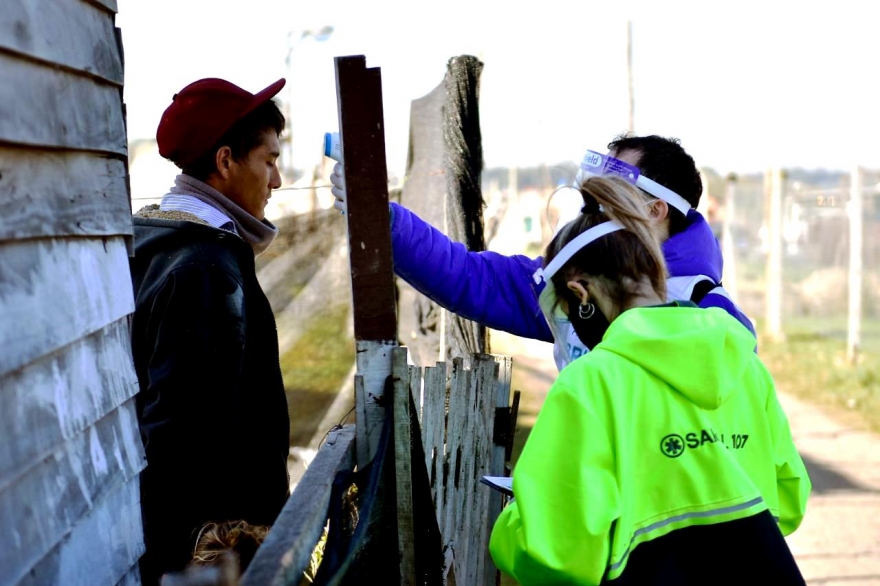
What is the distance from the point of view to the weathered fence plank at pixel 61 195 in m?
1.35

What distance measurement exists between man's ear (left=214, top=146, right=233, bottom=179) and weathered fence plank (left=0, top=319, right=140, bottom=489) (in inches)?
20.9

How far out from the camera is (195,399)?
74.3 inches

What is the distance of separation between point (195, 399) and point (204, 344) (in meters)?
0.12

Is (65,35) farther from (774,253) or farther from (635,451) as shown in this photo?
(774,253)

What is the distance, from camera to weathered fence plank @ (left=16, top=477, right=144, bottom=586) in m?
1.44

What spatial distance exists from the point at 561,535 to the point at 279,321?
4.22 meters

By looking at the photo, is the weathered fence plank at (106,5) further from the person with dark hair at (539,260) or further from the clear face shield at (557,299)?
the clear face shield at (557,299)

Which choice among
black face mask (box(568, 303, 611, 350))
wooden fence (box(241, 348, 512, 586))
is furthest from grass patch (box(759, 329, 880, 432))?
black face mask (box(568, 303, 611, 350))

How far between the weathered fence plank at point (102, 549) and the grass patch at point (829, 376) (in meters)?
8.71

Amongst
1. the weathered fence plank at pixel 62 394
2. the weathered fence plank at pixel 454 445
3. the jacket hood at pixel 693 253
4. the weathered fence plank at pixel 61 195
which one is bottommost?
the weathered fence plank at pixel 454 445

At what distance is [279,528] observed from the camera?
132 cm

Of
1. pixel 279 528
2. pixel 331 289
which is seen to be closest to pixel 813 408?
pixel 331 289

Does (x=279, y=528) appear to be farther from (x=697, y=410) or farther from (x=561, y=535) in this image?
(x=697, y=410)

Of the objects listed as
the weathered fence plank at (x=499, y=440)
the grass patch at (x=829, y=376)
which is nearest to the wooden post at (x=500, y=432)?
the weathered fence plank at (x=499, y=440)
